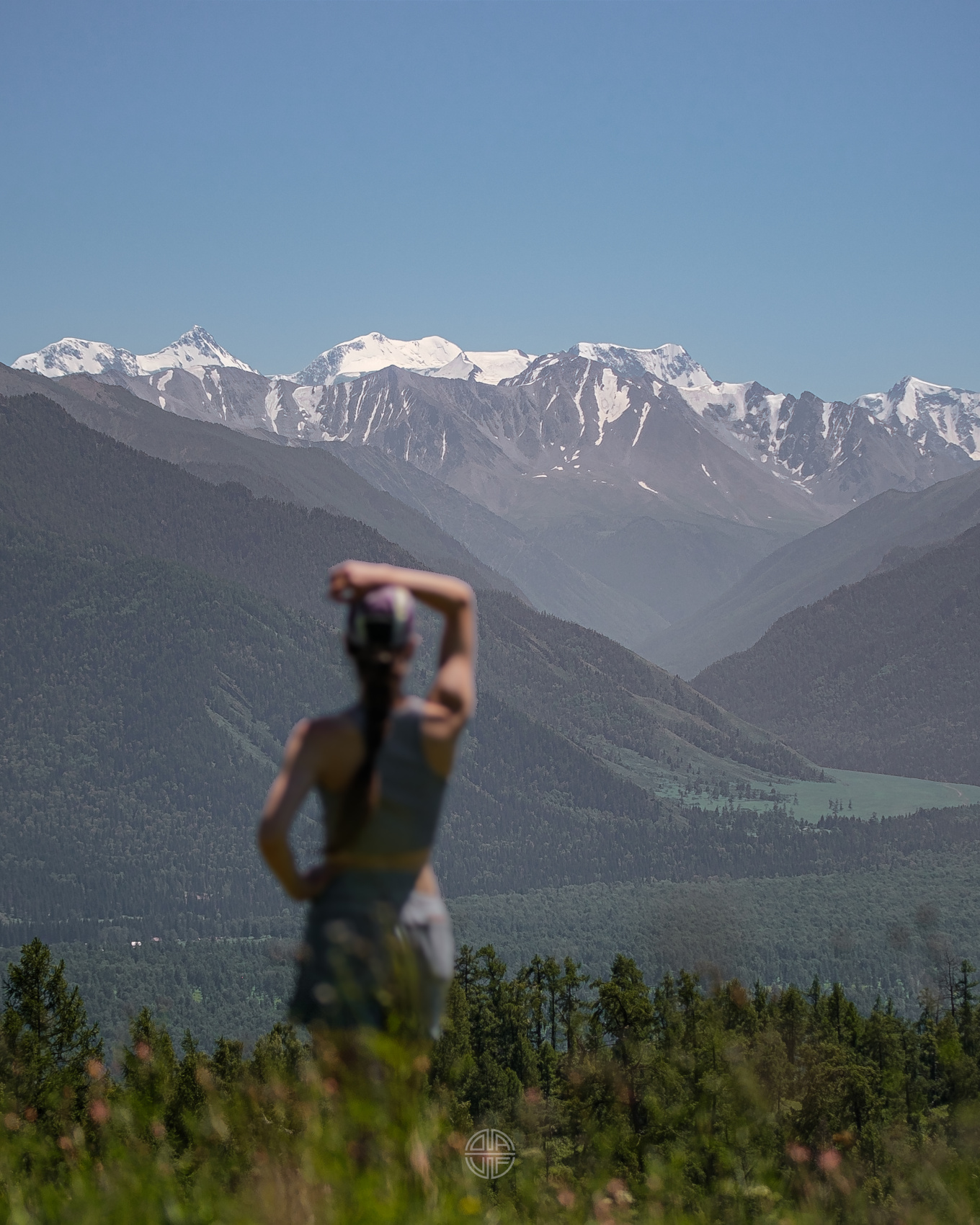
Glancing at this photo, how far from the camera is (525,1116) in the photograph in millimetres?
12953

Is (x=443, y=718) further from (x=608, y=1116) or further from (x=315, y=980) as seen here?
(x=608, y=1116)

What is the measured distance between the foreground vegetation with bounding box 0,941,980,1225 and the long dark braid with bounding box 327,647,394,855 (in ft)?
4.43

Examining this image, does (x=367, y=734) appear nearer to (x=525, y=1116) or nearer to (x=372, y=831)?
(x=372, y=831)

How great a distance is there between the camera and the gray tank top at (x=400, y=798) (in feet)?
27.3

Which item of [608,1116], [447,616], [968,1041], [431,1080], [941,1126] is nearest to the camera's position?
[447,616]

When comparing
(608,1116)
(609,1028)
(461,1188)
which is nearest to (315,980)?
(461,1188)

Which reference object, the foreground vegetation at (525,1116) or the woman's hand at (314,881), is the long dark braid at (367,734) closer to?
the woman's hand at (314,881)

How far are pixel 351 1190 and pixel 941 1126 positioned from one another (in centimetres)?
5320

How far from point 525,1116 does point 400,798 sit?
20.1ft

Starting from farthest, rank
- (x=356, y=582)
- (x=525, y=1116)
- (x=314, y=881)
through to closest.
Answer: (x=525, y=1116) → (x=356, y=582) → (x=314, y=881)

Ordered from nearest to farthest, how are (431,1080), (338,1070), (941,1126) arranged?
1. (338,1070)
2. (941,1126)
3. (431,1080)

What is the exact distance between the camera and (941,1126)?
53.7 metres

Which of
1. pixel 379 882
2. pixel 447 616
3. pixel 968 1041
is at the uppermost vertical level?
pixel 447 616

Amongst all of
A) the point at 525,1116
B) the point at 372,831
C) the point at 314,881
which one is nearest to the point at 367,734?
the point at 372,831
